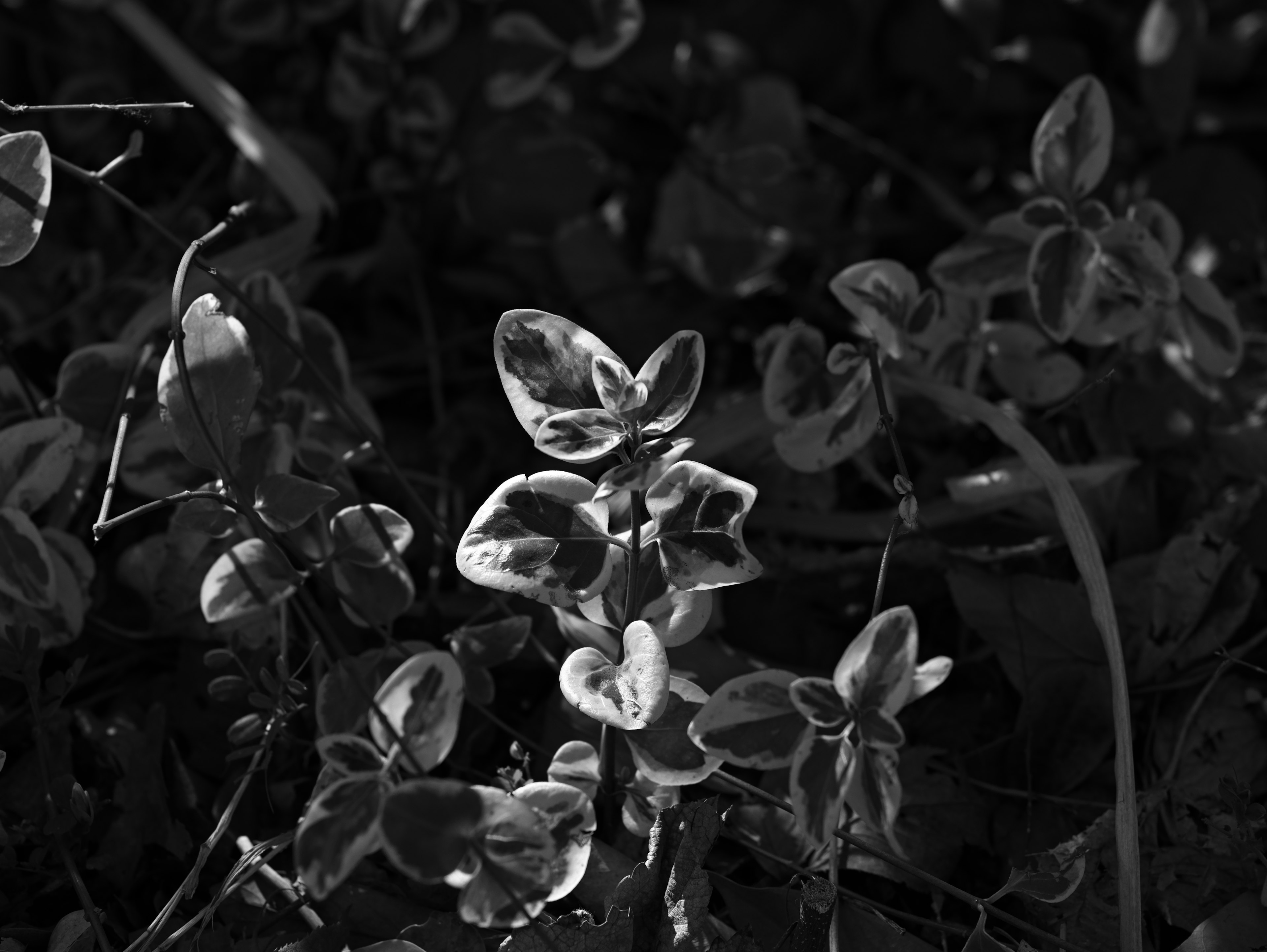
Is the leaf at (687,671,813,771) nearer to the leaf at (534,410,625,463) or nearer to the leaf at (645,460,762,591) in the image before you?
the leaf at (645,460,762,591)

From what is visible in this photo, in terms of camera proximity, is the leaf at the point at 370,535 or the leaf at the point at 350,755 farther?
the leaf at the point at 370,535

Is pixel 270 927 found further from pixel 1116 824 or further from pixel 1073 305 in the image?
pixel 1073 305

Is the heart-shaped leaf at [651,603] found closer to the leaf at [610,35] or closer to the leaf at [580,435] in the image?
the leaf at [580,435]

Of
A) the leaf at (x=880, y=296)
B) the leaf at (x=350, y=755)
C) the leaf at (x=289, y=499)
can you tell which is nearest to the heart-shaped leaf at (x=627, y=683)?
the leaf at (x=350, y=755)

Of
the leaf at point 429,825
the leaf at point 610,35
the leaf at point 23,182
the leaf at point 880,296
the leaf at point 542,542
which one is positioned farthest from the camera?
the leaf at point 610,35

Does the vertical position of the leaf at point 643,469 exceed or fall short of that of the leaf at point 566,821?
it exceeds it

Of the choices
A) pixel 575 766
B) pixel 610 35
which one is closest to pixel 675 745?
pixel 575 766

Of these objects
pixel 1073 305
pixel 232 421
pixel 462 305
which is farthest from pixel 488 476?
pixel 1073 305

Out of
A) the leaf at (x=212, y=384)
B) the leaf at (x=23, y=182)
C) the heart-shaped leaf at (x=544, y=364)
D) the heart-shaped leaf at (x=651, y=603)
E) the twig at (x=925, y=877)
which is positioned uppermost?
the leaf at (x=23, y=182)
